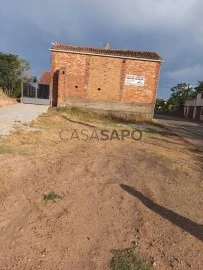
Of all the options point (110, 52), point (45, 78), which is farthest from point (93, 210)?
point (45, 78)

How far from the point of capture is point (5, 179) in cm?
522

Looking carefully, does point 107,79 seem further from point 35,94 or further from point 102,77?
point 35,94

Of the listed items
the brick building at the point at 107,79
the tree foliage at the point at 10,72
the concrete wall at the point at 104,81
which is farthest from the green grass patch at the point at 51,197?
the tree foliage at the point at 10,72

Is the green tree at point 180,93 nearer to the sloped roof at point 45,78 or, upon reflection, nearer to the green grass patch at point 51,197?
the sloped roof at point 45,78

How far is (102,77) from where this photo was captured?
21.2 metres

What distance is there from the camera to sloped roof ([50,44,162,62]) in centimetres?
2097

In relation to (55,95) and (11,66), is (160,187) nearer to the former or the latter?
(55,95)

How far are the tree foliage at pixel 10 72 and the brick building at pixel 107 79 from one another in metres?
10.3

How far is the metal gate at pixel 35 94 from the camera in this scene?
76.7 feet

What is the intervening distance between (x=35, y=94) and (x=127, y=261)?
25.1 meters

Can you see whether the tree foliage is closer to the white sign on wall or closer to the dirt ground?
the white sign on wall

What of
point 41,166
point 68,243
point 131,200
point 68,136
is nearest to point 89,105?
point 68,136

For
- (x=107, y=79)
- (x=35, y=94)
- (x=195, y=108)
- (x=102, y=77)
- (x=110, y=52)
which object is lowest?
(x=195, y=108)

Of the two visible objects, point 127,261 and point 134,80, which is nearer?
point 127,261
